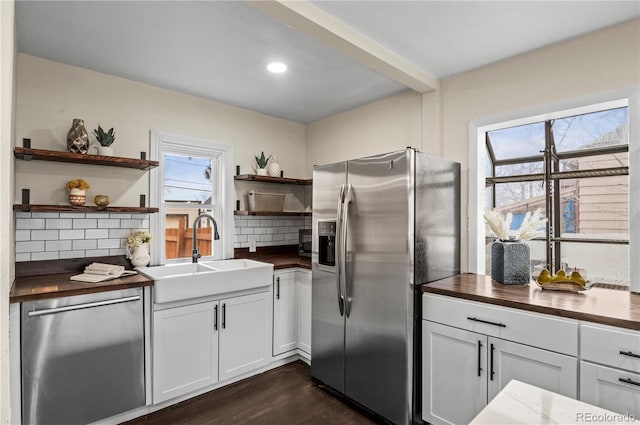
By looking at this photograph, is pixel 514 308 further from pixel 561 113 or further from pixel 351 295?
pixel 561 113

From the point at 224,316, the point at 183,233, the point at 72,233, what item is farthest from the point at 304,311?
the point at 72,233

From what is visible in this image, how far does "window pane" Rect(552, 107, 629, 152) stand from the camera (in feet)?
10.7

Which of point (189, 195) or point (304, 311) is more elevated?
point (189, 195)

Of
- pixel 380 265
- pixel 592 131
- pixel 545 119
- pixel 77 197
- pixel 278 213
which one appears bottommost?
pixel 380 265

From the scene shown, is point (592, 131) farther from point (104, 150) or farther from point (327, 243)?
point (104, 150)

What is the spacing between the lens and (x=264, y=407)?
242cm

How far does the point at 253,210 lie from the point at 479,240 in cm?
212

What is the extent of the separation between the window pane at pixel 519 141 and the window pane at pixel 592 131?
17 cm

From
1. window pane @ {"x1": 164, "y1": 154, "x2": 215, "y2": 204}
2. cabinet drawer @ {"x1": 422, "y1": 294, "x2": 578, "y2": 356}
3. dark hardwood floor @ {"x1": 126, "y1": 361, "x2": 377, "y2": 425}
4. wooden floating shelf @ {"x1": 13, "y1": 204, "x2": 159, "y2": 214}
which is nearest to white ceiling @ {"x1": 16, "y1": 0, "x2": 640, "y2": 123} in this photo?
window pane @ {"x1": 164, "y1": 154, "x2": 215, "y2": 204}

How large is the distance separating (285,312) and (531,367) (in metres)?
1.94

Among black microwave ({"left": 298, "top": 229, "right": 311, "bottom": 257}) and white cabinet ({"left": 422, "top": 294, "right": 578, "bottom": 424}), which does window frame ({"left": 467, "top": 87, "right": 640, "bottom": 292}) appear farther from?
black microwave ({"left": 298, "top": 229, "right": 311, "bottom": 257})

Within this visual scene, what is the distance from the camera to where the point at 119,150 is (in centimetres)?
278

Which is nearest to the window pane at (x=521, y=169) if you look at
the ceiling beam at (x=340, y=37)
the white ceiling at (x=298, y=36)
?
the white ceiling at (x=298, y=36)

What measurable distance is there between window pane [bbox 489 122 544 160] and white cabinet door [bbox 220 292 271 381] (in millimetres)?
3130
